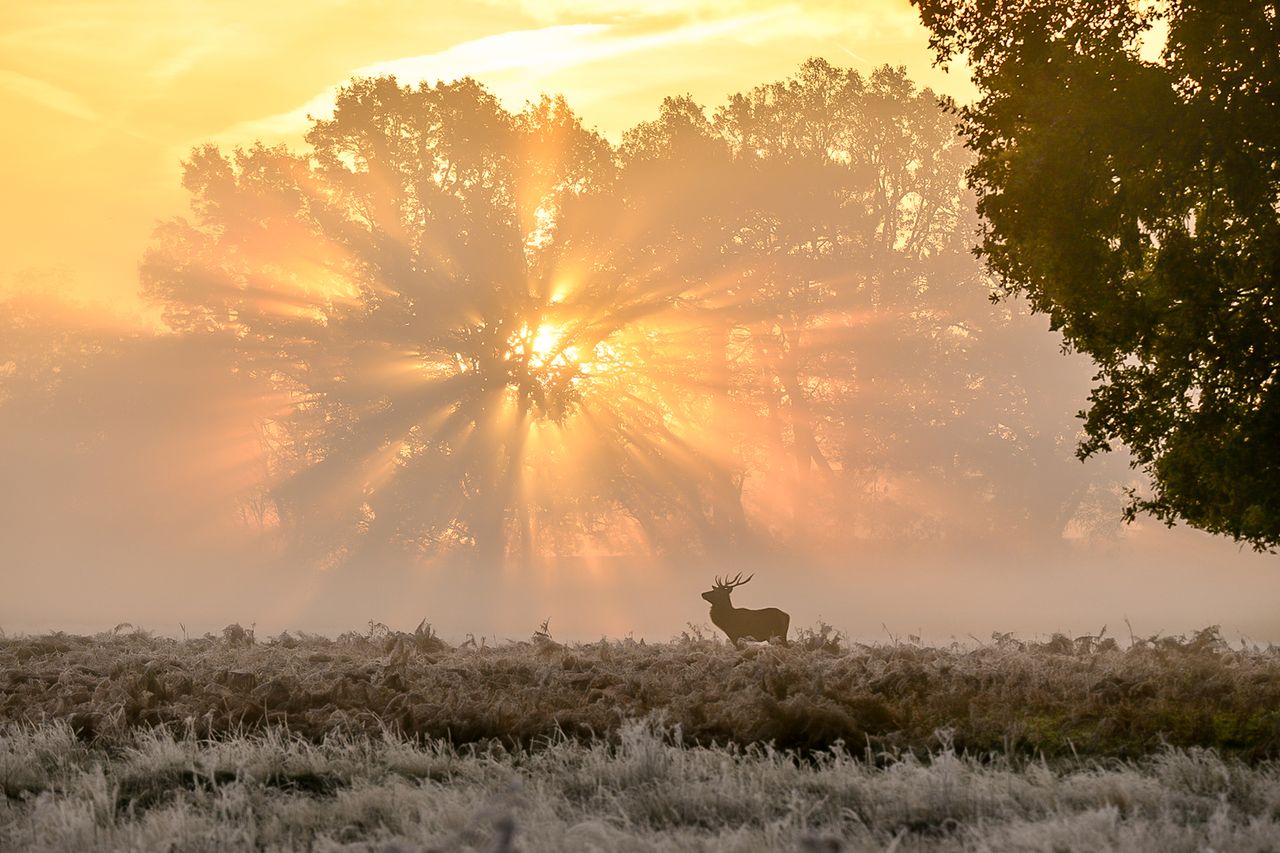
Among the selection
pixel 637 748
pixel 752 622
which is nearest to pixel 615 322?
pixel 752 622

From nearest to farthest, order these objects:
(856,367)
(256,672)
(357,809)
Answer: (357,809), (256,672), (856,367)

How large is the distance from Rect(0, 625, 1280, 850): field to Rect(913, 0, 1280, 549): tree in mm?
2537

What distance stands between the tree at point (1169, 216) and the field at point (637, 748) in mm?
2537

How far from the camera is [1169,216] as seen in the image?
1416cm

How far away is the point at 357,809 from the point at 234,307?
42.3m

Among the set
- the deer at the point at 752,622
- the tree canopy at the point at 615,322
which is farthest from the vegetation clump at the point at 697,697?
the tree canopy at the point at 615,322

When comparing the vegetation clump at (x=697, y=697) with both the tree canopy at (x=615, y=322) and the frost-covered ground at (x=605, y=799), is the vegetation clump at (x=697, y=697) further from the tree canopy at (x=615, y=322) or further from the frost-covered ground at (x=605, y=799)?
the tree canopy at (x=615, y=322)

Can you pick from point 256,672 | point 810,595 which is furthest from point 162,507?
point 256,672

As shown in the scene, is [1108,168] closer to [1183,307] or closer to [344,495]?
[1183,307]

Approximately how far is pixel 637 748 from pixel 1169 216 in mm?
8840

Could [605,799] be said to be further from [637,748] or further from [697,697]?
[697,697]

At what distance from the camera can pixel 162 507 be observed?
2142 inches

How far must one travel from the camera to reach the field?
25.5 feet

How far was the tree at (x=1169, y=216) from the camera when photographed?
13.5 metres
